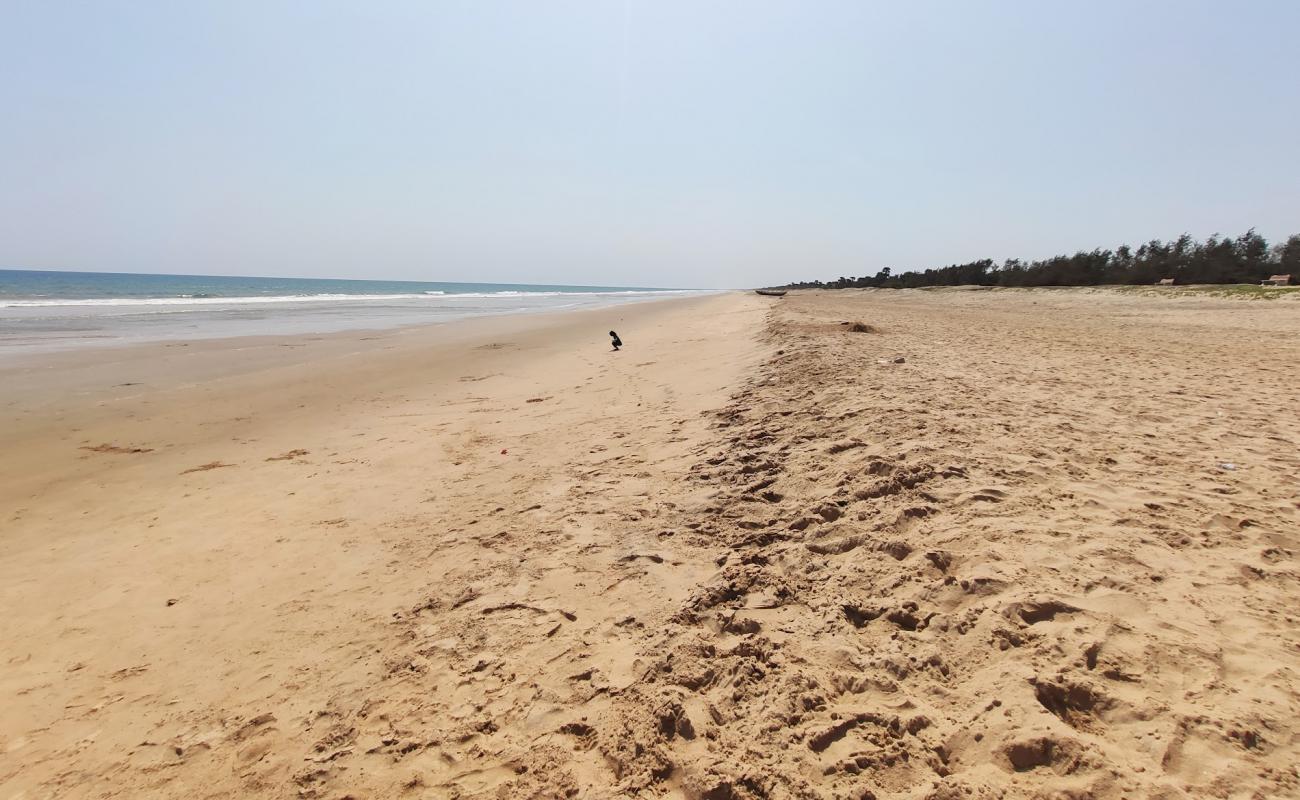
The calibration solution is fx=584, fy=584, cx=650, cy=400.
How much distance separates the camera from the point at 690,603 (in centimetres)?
304

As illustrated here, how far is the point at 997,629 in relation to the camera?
98.0 inches

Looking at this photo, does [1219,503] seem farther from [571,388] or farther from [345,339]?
[345,339]

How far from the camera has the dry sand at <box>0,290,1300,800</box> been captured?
209 cm

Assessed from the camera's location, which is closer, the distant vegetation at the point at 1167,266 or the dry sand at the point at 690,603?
the dry sand at the point at 690,603

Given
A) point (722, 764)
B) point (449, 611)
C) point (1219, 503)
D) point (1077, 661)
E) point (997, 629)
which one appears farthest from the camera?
point (1219, 503)

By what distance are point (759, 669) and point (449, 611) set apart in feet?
5.75

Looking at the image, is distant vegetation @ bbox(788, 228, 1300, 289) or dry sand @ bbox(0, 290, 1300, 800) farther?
distant vegetation @ bbox(788, 228, 1300, 289)

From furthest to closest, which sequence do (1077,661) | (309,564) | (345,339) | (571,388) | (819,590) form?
(345,339) → (571,388) → (309,564) → (819,590) → (1077,661)

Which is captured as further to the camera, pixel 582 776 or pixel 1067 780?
pixel 582 776

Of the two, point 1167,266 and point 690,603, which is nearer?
point 690,603

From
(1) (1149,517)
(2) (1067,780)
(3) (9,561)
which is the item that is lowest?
(3) (9,561)

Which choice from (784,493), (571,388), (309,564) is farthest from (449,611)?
(571,388)

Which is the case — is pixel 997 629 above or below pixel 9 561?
above

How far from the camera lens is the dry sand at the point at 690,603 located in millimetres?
2094
